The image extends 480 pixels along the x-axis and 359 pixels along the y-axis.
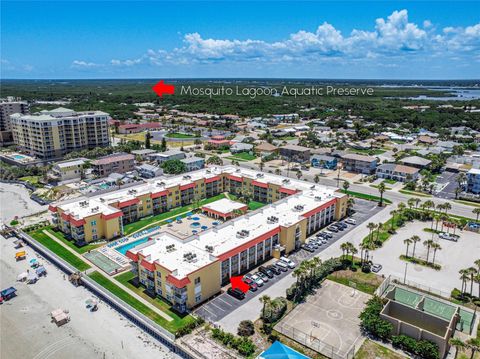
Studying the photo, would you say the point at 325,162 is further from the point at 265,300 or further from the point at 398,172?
the point at 265,300

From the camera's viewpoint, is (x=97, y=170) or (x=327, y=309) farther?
(x=97, y=170)

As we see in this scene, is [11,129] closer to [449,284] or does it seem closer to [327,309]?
[327,309]

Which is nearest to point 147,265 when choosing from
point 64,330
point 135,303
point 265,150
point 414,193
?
point 135,303

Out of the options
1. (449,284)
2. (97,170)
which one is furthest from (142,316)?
(97,170)

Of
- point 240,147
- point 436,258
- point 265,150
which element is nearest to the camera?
point 436,258

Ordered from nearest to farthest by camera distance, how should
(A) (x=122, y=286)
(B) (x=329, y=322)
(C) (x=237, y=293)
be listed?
1. (B) (x=329, y=322)
2. (C) (x=237, y=293)
3. (A) (x=122, y=286)

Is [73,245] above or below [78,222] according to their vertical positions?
below

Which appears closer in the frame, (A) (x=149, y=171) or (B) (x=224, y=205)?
(B) (x=224, y=205)

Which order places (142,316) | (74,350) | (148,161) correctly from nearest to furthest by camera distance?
(74,350)
(142,316)
(148,161)
